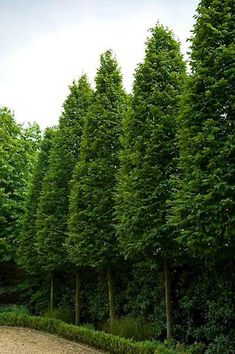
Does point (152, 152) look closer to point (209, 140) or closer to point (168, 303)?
point (209, 140)

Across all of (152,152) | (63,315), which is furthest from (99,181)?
(63,315)

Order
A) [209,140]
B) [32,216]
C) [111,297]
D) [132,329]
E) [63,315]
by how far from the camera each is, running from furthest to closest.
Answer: [32,216]
[63,315]
[111,297]
[132,329]
[209,140]

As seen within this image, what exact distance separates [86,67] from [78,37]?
27.4 ft

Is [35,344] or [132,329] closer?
[132,329]

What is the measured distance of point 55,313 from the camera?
16312mm

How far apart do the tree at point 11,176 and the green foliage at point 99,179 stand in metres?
7.74

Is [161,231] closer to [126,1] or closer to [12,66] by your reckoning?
[126,1]

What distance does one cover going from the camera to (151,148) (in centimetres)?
1072

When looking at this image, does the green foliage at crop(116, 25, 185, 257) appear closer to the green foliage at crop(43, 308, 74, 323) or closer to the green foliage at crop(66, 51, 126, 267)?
the green foliage at crop(66, 51, 126, 267)

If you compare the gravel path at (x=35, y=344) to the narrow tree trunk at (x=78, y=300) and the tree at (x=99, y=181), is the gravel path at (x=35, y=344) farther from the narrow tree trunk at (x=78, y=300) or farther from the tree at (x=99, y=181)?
the tree at (x=99, y=181)

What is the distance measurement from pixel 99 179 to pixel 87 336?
4995 mm

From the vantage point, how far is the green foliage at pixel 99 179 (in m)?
13.3

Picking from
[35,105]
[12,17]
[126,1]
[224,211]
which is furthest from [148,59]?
[35,105]

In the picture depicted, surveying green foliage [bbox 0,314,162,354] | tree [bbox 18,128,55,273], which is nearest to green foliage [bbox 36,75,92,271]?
tree [bbox 18,128,55,273]
